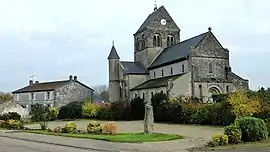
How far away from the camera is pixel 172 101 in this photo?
43344mm

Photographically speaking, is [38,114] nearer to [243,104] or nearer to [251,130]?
[243,104]

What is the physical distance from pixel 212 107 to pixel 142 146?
1857 centimetres

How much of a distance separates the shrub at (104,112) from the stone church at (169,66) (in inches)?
189

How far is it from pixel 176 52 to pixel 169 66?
8.33 ft

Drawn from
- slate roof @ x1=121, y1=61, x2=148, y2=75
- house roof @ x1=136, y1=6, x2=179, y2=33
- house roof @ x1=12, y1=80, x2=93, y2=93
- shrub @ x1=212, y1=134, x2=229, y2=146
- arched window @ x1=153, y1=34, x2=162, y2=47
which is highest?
house roof @ x1=136, y1=6, x2=179, y2=33

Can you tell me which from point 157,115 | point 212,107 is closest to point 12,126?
point 157,115

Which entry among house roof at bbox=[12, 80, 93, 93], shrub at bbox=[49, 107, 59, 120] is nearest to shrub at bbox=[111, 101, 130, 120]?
shrub at bbox=[49, 107, 59, 120]

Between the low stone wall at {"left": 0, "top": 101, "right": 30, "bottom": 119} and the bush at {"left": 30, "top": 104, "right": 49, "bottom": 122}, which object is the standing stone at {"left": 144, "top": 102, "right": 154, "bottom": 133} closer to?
the bush at {"left": 30, "top": 104, "right": 49, "bottom": 122}

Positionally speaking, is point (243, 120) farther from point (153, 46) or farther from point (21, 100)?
point (21, 100)

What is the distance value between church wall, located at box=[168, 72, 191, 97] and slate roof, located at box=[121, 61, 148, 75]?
45.6ft

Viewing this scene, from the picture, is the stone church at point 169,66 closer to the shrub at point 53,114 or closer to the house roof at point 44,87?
the shrub at point 53,114

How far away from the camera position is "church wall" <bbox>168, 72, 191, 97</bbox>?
4909 centimetres

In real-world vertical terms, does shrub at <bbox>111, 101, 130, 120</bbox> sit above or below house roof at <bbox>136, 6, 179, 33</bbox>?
below

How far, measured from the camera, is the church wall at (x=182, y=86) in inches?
1933
